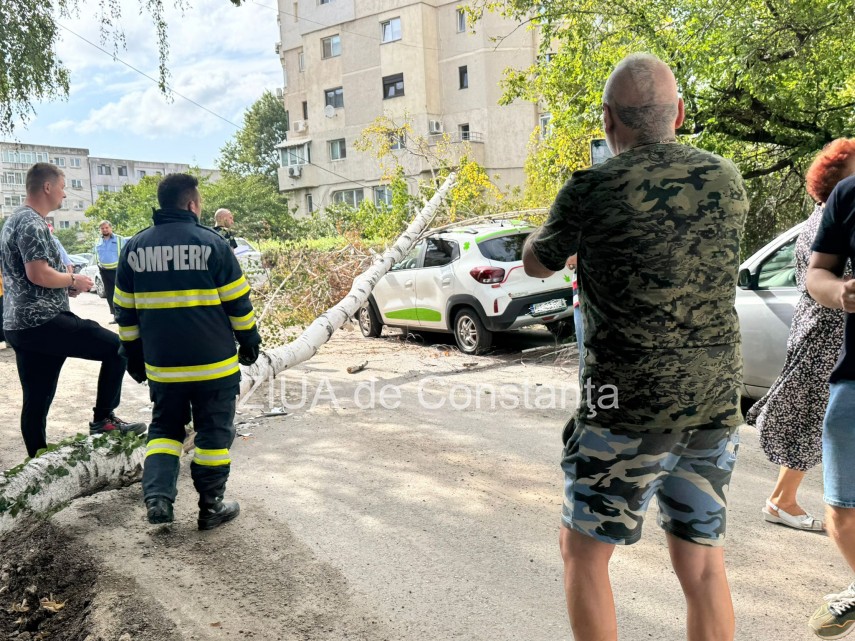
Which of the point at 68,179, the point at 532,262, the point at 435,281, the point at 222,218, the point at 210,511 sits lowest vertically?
the point at 210,511

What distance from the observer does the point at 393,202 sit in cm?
1585

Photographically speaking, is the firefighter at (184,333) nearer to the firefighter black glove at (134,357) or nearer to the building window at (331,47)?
the firefighter black glove at (134,357)

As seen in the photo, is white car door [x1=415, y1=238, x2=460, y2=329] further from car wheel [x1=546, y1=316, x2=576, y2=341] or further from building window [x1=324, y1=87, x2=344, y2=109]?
building window [x1=324, y1=87, x2=344, y2=109]

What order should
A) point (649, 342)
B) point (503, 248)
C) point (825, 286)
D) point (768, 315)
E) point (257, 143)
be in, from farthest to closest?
point (257, 143) → point (503, 248) → point (768, 315) → point (825, 286) → point (649, 342)

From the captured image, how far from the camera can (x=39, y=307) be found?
4.84 metres

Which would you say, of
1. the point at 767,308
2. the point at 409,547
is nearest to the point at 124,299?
the point at 409,547

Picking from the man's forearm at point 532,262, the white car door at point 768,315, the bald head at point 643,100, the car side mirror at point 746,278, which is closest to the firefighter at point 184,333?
the man's forearm at point 532,262

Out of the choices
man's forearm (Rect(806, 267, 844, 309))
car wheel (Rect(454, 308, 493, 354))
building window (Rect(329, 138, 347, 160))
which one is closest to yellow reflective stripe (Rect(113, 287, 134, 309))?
man's forearm (Rect(806, 267, 844, 309))

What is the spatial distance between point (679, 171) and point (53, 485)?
12.2 feet

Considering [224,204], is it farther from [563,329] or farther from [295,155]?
[563,329]

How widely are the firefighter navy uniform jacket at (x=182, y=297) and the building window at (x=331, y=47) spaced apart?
37.4 m

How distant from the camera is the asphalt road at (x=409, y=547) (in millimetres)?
3156

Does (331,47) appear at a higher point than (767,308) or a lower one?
higher

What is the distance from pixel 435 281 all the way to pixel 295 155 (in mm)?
33932
